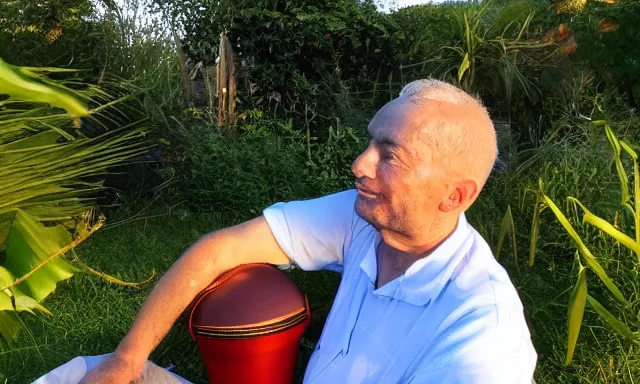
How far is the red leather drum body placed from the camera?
2.13 meters

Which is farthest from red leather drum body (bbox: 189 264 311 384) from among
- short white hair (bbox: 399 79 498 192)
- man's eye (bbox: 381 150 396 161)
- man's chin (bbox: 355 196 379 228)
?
short white hair (bbox: 399 79 498 192)

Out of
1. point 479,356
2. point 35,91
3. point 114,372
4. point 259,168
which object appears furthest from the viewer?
point 259,168

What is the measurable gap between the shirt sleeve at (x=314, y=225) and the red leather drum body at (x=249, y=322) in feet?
0.48

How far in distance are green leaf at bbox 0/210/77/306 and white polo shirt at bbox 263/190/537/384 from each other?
2.38ft

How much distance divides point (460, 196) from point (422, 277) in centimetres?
24

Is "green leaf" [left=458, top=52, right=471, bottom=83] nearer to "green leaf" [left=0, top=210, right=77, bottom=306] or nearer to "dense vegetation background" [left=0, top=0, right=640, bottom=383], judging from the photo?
"dense vegetation background" [left=0, top=0, right=640, bottom=383]

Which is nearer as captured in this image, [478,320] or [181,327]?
[478,320]

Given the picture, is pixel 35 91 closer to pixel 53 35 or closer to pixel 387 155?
pixel 387 155

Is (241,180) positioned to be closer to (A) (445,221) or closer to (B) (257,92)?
(B) (257,92)

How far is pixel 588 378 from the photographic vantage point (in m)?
2.83

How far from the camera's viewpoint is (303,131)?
5.48 m

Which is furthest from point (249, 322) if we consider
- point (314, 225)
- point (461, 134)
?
point (461, 134)

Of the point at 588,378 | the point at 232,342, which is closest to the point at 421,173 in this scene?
the point at 232,342

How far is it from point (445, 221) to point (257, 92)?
4.20 metres
